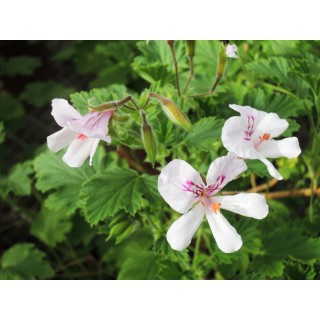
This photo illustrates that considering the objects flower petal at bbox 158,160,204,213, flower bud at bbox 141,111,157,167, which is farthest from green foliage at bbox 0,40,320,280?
flower petal at bbox 158,160,204,213

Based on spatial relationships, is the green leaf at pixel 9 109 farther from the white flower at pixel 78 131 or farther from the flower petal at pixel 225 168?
the flower petal at pixel 225 168

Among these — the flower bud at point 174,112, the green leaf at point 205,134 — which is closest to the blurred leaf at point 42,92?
the green leaf at point 205,134

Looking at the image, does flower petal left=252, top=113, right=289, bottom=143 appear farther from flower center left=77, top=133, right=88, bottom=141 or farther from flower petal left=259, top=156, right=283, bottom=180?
flower center left=77, top=133, right=88, bottom=141

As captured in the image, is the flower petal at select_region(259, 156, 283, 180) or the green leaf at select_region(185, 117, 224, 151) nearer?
the flower petal at select_region(259, 156, 283, 180)

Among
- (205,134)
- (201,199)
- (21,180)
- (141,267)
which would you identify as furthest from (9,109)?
(201,199)

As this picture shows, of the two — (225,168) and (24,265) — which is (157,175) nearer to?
(225,168)
